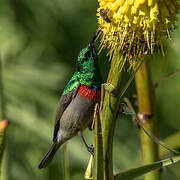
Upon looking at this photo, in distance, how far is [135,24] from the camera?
3.63ft

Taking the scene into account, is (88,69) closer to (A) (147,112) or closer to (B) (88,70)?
(B) (88,70)

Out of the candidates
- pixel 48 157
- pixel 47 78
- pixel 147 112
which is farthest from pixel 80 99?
pixel 47 78

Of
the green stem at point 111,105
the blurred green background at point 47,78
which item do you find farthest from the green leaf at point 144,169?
the blurred green background at point 47,78

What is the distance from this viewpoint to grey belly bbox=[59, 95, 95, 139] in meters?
2.18

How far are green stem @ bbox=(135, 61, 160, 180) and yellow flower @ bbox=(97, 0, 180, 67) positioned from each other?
0.32 meters

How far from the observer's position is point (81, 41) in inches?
127

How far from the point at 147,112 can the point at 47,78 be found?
69.0 inches

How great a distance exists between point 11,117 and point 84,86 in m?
0.96

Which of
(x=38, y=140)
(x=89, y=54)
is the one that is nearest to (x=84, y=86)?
(x=89, y=54)

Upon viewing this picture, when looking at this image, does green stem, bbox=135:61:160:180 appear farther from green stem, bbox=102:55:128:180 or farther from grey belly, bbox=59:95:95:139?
grey belly, bbox=59:95:95:139

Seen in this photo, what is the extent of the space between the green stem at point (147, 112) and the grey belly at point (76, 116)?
66 centimetres

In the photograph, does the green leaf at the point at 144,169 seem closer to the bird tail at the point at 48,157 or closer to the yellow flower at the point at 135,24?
the yellow flower at the point at 135,24

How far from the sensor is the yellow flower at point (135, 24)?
3.58 ft

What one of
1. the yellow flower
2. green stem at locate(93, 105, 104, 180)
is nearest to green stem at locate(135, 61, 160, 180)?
the yellow flower
